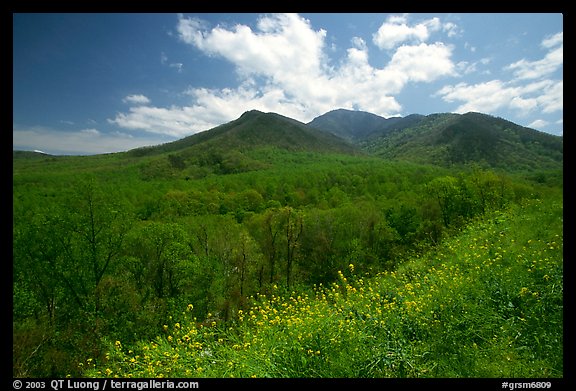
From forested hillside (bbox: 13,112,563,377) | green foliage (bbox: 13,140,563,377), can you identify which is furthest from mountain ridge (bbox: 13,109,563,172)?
forested hillside (bbox: 13,112,563,377)

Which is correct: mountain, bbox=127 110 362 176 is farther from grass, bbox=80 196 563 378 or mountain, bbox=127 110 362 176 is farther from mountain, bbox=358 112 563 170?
grass, bbox=80 196 563 378

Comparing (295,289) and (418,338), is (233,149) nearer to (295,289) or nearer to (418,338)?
(295,289)

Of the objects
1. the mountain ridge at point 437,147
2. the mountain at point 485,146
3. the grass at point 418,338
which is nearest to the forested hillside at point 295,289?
the grass at point 418,338

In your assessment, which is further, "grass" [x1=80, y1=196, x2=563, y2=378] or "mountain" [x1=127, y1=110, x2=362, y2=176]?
"mountain" [x1=127, y1=110, x2=362, y2=176]

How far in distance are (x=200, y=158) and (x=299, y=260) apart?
368 ft

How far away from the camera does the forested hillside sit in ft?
13.9

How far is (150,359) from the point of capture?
4.95 metres

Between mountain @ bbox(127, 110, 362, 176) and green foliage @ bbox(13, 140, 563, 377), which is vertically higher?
mountain @ bbox(127, 110, 362, 176)

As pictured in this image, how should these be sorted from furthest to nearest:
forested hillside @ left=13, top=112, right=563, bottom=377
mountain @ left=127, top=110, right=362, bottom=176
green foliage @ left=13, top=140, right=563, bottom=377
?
1. mountain @ left=127, top=110, right=362, bottom=176
2. green foliage @ left=13, top=140, right=563, bottom=377
3. forested hillside @ left=13, top=112, right=563, bottom=377

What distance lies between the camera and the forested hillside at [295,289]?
4.25 m

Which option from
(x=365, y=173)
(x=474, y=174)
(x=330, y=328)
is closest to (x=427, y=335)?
(x=330, y=328)

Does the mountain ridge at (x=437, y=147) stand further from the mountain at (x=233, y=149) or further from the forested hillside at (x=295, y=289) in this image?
the forested hillside at (x=295, y=289)

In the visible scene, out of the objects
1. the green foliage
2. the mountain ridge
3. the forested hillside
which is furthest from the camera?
the mountain ridge
